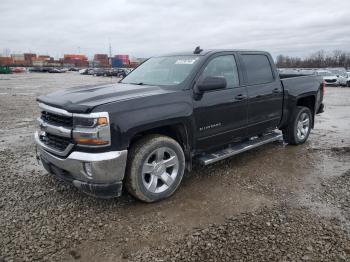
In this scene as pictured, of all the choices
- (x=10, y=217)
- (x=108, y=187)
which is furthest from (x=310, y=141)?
(x=10, y=217)

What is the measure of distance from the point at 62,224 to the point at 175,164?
1.49 m

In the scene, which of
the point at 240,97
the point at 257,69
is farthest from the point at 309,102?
the point at 240,97

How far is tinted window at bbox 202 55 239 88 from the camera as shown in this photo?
432cm

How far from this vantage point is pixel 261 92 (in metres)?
4.94

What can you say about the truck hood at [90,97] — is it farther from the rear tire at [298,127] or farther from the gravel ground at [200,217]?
the rear tire at [298,127]

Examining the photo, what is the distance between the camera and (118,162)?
127 inches

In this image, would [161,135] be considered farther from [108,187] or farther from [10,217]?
[10,217]

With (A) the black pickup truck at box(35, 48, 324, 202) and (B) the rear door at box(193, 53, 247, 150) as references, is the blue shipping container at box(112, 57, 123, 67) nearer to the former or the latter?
(A) the black pickup truck at box(35, 48, 324, 202)

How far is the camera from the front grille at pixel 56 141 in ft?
11.1

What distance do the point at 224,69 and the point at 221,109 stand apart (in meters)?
0.68

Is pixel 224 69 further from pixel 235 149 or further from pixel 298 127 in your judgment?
pixel 298 127

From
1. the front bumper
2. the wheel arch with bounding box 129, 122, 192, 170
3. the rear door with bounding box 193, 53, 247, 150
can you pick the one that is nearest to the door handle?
the rear door with bounding box 193, 53, 247, 150

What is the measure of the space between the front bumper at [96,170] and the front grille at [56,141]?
15 cm

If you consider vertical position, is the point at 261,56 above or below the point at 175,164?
above
